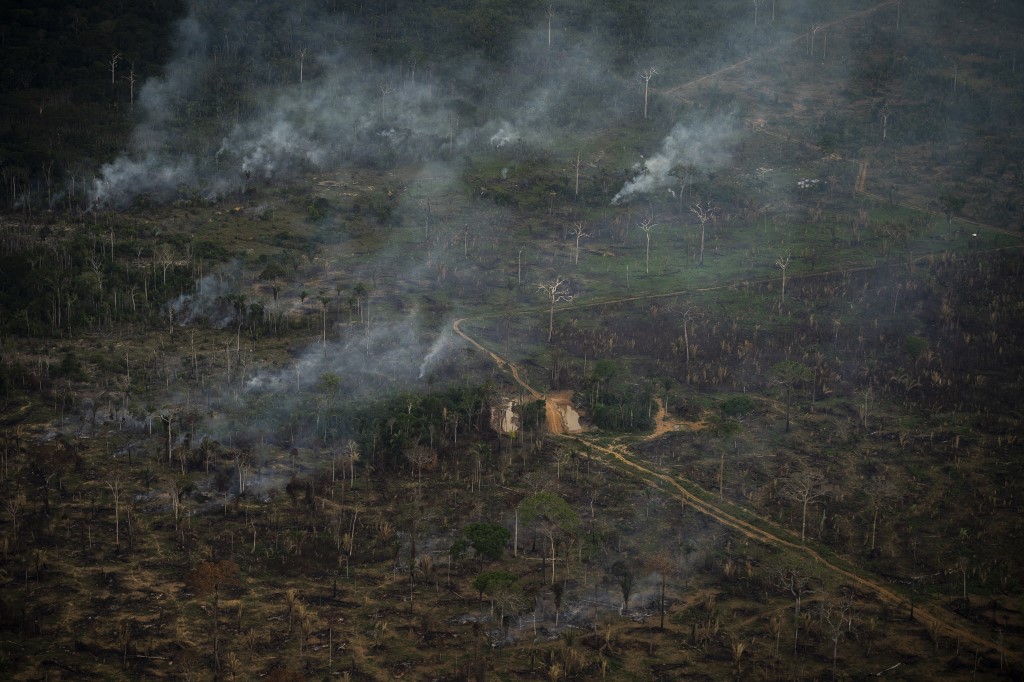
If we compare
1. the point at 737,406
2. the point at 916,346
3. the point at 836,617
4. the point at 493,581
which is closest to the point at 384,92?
the point at 916,346

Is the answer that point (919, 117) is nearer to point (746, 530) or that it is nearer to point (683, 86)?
point (683, 86)

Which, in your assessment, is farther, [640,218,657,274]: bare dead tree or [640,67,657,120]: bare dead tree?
[640,67,657,120]: bare dead tree

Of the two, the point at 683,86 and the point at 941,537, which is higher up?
the point at 683,86

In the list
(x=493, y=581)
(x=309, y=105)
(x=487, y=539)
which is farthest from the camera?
(x=309, y=105)

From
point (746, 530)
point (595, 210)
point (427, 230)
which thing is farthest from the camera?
point (595, 210)

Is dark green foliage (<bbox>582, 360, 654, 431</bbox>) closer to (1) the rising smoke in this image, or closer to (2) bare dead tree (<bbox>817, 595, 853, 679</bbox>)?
(2) bare dead tree (<bbox>817, 595, 853, 679</bbox>)

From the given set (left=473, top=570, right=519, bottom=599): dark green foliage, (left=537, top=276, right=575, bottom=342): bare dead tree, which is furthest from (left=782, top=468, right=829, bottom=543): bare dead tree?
(left=537, top=276, right=575, bottom=342): bare dead tree

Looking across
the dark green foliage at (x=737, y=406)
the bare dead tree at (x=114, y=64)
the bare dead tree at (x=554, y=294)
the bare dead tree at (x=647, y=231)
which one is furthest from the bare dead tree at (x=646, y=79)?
the dark green foliage at (x=737, y=406)

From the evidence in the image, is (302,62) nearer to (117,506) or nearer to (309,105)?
(309,105)

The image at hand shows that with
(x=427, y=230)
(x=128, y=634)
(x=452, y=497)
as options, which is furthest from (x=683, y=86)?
(x=128, y=634)

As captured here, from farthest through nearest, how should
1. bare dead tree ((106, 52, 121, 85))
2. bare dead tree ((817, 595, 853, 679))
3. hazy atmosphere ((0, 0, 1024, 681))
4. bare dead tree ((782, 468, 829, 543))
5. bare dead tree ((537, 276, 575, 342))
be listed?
bare dead tree ((106, 52, 121, 85))
bare dead tree ((537, 276, 575, 342))
bare dead tree ((782, 468, 829, 543))
hazy atmosphere ((0, 0, 1024, 681))
bare dead tree ((817, 595, 853, 679))

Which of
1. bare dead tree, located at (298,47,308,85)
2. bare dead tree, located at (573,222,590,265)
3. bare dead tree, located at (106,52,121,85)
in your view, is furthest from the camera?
bare dead tree, located at (298,47,308,85)
